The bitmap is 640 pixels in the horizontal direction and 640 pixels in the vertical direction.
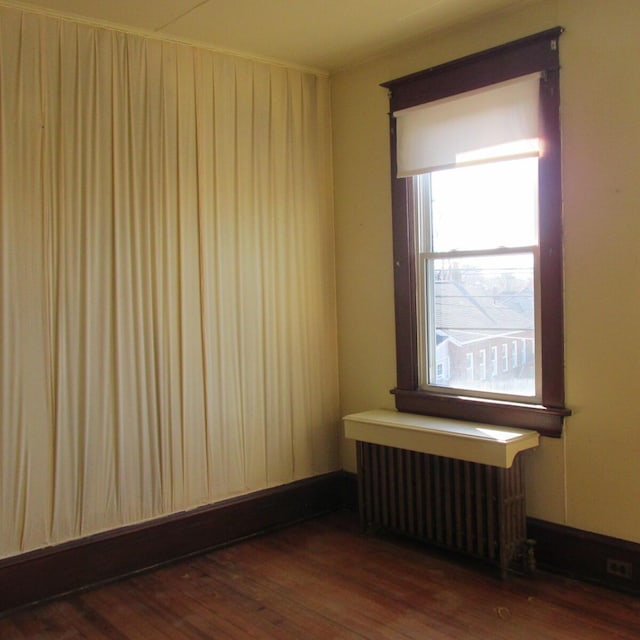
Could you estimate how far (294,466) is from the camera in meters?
4.34

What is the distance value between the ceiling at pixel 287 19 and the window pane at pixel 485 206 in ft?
2.67

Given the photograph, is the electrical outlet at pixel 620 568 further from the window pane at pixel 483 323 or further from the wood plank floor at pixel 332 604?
the window pane at pixel 483 323

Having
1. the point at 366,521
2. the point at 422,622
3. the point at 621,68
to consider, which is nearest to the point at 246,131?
the point at 621,68

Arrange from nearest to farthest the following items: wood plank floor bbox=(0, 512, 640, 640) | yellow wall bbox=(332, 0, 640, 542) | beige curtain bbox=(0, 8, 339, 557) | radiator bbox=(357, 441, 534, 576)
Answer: wood plank floor bbox=(0, 512, 640, 640), yellow wall bbox=(332, 0, 640, 542), beige curtain bbox=(0, 8, 339, 557), radiator bbox=(357, 441, 534, 576)

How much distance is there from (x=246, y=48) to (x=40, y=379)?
7.27 feet

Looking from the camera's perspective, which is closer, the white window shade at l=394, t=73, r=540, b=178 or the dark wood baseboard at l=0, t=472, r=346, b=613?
the dark wood baseboard at l=0, t=472, r=346, b=613

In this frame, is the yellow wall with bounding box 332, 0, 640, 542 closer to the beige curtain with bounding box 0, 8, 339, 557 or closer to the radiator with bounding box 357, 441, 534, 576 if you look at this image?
the radiator with bounding box 357, 441, 534, 576

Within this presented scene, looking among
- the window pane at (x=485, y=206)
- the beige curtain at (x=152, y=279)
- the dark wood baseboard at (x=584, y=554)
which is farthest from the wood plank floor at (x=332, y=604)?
the window pane at (x=485, y=206)

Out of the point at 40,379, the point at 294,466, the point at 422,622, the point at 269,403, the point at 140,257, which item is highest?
the point at 140,257

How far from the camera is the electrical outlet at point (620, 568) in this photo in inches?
124

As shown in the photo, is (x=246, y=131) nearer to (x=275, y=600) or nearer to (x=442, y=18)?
(x=442, y=18)

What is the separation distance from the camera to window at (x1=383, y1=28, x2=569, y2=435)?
338 centimetres

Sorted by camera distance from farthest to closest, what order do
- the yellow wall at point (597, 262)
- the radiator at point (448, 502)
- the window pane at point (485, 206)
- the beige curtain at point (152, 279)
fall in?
1. the window pane at point (485, 206)
2. the radiator at point (448, 502)
3. the beige curtain at point (152, 279)
4. the yellow wall at point (597, 262)

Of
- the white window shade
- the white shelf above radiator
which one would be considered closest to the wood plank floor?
the white shelf above radiator
